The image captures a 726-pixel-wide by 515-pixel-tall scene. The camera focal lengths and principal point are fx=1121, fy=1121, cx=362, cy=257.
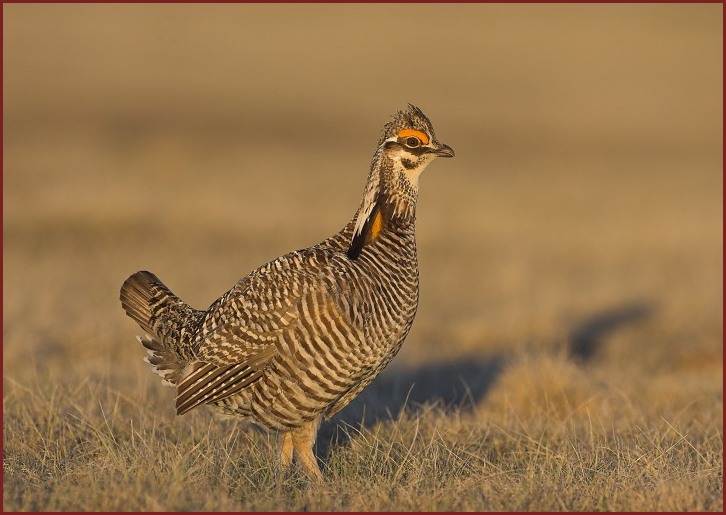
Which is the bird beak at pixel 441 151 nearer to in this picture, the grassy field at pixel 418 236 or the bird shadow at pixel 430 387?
the bird shadow at pixel 430 387

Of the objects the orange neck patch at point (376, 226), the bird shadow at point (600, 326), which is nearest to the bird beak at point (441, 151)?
the orange neck patch at point (376, 226)

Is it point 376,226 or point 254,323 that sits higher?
point 376,226

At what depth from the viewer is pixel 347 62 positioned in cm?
3161

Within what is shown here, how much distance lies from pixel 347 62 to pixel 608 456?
1066 inches

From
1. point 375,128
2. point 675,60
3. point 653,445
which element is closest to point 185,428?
point 653,445

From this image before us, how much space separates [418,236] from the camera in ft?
46.9

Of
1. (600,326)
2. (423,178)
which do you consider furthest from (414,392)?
(423,178)

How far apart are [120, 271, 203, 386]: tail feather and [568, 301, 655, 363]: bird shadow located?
4498mm

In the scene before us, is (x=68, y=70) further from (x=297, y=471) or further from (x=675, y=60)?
(x=297, y=471)

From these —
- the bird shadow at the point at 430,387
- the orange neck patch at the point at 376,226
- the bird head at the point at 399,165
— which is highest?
the bird head at the point at 399,165

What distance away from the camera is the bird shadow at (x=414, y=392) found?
6.25m

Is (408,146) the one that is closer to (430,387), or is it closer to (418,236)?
(430,387)

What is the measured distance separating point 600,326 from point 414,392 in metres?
3.53

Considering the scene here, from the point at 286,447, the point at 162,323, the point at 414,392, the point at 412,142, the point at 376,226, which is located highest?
the point at 412,142
